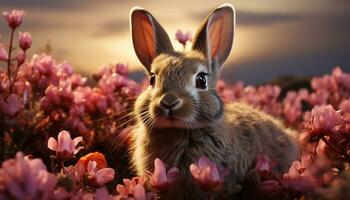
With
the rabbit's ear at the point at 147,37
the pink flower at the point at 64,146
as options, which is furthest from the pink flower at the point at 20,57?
the pink flower at the point at 64,146

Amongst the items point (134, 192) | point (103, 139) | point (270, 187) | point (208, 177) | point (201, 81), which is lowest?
point (103, 139)

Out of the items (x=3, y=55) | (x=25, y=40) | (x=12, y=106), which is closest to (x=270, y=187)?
(x=12, y=106)

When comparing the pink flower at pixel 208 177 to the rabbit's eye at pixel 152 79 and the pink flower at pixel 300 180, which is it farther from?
the rabbit's eye at pixel 152 79

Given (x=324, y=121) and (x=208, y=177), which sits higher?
(x=324, y=121)

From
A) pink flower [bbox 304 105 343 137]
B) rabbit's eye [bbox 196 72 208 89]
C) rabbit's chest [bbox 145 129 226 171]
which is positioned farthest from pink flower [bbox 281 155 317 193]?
rabbit's eye [bbox 196 72 208 89]

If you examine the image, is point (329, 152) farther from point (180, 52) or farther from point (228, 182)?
point (180, 52)

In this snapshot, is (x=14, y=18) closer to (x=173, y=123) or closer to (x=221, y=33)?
(x=221, y=33)
